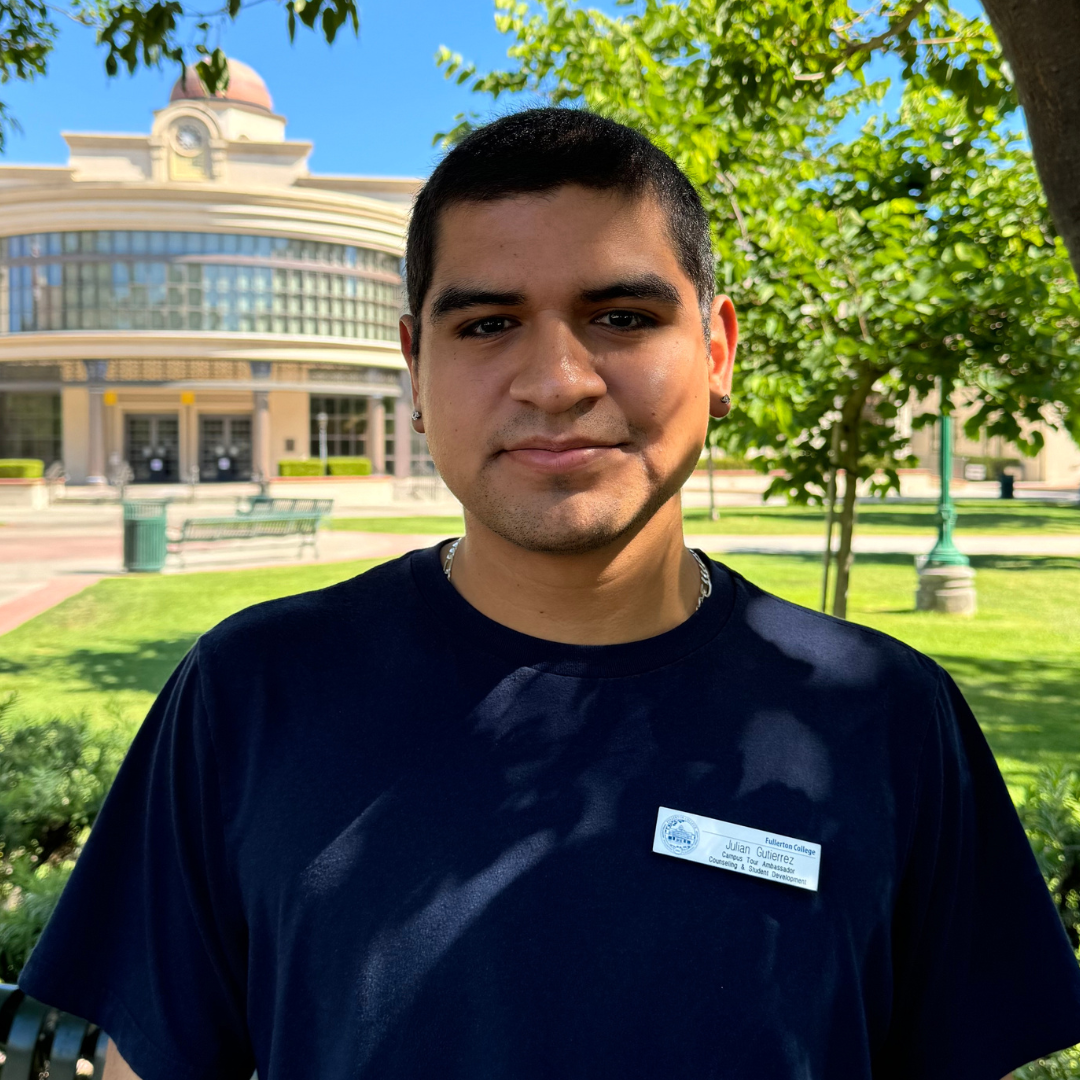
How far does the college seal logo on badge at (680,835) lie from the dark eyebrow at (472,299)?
0.75 meters

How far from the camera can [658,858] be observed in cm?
135

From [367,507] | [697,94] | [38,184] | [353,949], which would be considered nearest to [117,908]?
[353,949]

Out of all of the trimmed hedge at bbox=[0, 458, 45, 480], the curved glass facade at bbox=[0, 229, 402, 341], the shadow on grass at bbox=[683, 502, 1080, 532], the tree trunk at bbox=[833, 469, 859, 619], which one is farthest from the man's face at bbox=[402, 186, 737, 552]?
the curved glass facade at bbox=[0, 229, 402, 341]

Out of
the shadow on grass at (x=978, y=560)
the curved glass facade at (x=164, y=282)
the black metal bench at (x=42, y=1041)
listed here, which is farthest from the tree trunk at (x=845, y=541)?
the curved glass facade at (x=164, y=282)

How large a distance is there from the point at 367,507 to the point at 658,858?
33.9 m

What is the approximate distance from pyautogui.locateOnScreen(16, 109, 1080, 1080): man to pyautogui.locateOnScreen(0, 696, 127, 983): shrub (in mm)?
2454

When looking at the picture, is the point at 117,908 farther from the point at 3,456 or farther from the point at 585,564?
the point at 3,456

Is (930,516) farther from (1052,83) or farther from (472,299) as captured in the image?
(472,299)

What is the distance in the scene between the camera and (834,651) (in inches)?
63.7

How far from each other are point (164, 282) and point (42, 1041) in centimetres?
4470

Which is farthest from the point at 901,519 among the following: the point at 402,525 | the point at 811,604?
the point at 811,604

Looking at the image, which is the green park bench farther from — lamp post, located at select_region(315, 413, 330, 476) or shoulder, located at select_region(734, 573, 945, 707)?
shoulder, located at select_region(734, 573, 945, 707)

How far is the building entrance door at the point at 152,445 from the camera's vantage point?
45.9 metres

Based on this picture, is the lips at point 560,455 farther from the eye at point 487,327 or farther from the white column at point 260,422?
the white column at point 260,422
